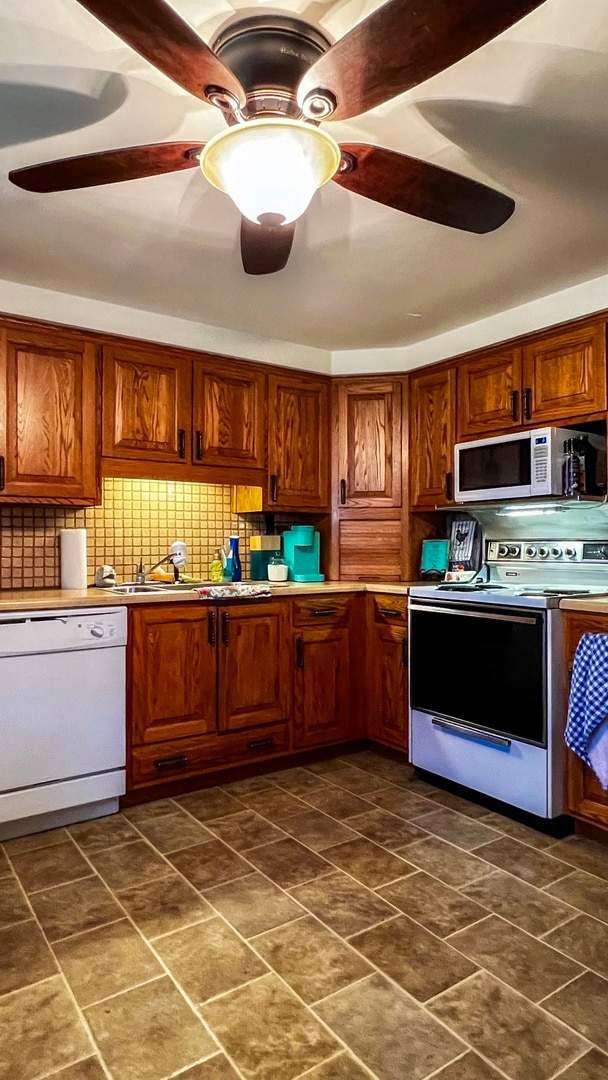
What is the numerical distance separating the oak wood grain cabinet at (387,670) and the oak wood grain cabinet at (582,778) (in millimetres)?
915

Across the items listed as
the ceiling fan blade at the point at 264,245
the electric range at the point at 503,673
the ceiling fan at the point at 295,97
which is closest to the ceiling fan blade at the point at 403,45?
the ceiling fan at the point at 295,97

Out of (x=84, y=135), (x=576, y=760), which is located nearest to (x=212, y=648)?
(x=576, y=760)

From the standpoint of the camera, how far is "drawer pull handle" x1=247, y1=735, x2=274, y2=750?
3.15 m

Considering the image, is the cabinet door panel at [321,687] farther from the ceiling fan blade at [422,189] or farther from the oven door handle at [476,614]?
the ceiling fan blade at [422,189]

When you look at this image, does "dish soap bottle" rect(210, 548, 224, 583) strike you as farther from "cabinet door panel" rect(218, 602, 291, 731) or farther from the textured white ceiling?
the textured white ceiling

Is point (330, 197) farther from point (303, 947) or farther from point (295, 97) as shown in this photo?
point (303, 947)

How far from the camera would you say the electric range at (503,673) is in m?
2.54

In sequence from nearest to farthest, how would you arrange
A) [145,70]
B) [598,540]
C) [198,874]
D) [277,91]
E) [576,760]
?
1. [277,91]
2. [145,70]
3. [198,874]
4. [576,760]
5. [598,540]

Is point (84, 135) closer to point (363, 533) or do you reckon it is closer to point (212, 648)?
point (212, 648)

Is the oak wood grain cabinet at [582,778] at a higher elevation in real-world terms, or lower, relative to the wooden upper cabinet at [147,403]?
lower

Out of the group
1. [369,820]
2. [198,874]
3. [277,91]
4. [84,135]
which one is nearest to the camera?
[277,91]

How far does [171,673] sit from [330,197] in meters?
1.98

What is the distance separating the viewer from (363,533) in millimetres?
3879

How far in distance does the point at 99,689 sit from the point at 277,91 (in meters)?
2.17
